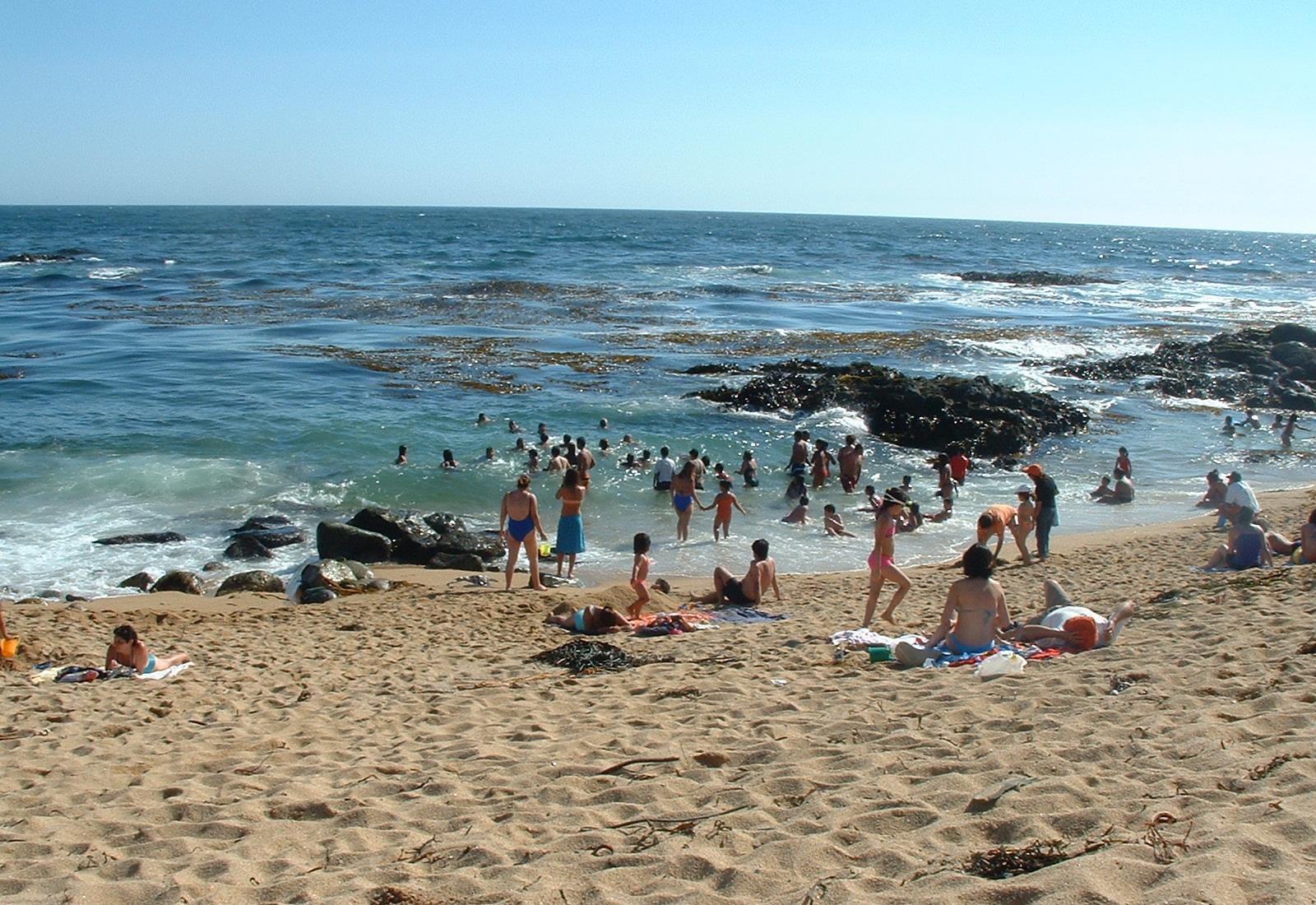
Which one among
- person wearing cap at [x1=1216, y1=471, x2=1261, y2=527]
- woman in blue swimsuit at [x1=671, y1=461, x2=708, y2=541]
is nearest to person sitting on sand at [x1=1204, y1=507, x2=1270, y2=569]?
person wearing cap at [x1=1216, y1=471, x2=1261, y2=527]

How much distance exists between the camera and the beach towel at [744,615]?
10594 millimetres

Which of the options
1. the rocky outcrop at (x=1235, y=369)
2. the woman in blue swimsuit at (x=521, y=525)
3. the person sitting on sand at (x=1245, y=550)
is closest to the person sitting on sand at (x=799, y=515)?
the woman in blue swimsuit at (x=521, y=525)

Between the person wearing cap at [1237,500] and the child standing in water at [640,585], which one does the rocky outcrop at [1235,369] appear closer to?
the person wearing cap at [1237,500]

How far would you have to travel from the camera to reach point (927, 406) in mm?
24391

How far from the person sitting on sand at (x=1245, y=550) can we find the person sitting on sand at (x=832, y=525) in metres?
6.21

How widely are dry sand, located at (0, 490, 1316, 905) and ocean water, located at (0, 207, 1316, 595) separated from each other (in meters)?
6.55

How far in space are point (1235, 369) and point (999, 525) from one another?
23.9m

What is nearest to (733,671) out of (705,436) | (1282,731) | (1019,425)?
(1282,731)

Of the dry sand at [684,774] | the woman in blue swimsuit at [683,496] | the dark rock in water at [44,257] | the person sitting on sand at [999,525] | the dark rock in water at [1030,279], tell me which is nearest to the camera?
the dry sand at [684,774]

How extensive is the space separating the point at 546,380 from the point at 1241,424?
→ 17876 millimetres

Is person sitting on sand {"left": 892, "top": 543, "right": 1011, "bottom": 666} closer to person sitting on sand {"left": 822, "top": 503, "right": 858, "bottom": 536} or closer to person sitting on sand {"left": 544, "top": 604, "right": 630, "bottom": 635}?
person sitting on sand {"left": 544, "top": 604, "right": 630, "bottom": 635}

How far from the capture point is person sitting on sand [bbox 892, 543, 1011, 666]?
7.79 m

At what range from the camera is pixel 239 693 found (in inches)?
328

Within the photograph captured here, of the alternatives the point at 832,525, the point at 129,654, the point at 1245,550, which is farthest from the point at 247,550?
the point at 1245,550
